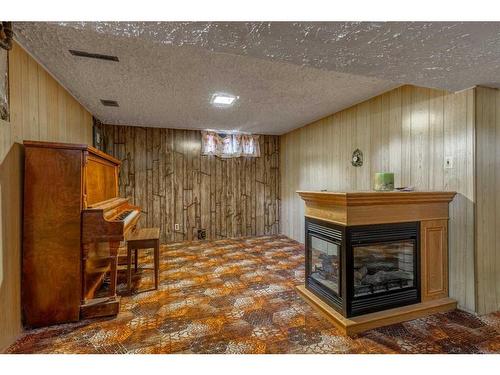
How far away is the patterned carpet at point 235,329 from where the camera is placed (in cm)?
178

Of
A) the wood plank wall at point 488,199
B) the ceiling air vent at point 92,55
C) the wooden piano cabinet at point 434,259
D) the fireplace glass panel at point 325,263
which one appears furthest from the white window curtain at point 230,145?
the wood plank wall at point 488,199

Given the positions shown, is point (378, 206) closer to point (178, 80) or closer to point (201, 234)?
point (178, 80)

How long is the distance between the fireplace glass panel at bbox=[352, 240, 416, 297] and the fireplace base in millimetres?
174

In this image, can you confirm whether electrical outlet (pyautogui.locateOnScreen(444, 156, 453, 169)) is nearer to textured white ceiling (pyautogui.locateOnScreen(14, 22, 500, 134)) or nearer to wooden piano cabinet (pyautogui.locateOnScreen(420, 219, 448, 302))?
wooden piano cabinet (pyautogui.locateOnScreen(420, 219, 448, 302))

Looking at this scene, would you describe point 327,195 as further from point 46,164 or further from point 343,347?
point 46,164

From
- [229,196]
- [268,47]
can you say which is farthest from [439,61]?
[229,196]

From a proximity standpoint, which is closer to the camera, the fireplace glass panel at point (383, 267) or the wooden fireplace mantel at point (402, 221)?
the wooden fireplace mantel at point (402, 221)

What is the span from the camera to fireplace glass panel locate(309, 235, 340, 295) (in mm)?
2254

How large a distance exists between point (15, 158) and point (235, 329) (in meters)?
2.17

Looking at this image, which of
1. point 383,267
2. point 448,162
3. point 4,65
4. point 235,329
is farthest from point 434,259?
point 4,65

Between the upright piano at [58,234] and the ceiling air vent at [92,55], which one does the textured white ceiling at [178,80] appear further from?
the upright piano at [58,234]

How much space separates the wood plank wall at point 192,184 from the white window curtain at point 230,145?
14 centimetres

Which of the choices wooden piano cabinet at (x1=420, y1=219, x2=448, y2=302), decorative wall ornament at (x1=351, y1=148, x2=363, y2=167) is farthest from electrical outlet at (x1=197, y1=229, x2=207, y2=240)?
wooden piano cabinet at (x1=420, y1=219, x2=448, y2=302)

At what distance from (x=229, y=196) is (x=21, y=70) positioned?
3864 mm
